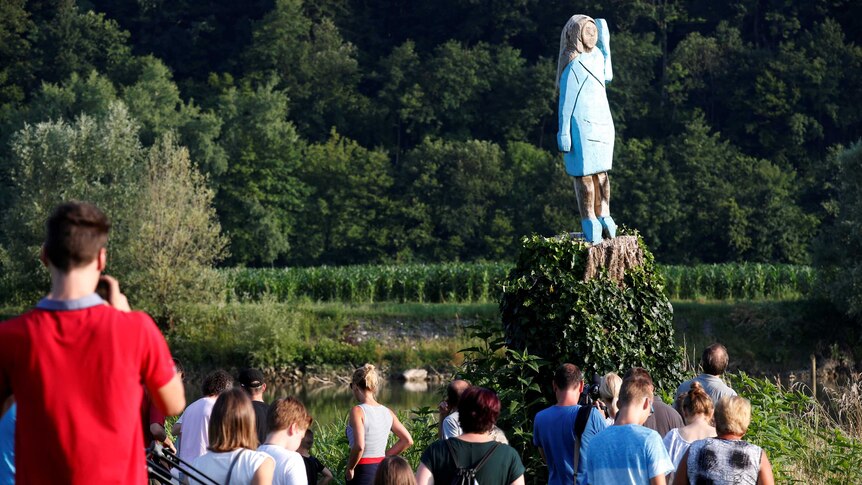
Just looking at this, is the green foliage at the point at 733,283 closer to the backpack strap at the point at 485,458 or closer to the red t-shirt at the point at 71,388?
the backpack strap at the point at 485,458

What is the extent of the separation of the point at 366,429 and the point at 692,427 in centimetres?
216

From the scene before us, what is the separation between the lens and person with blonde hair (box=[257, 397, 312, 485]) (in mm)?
6004

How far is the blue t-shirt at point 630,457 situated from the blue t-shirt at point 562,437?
82 cm

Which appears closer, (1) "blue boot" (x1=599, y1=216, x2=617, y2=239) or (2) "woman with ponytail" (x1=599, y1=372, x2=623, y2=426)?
(2) "woman with ponytail" (x1=599, y1=372, x2=623, y2=426)

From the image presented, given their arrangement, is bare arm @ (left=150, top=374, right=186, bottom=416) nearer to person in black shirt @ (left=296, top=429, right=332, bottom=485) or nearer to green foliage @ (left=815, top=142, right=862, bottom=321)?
person in black shirt @ (left=296, top=429, right=332, bottom=485)

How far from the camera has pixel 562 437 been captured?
687 cm

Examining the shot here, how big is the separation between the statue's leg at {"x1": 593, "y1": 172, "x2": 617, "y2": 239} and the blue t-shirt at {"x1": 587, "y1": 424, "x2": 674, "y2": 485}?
18.6 ft

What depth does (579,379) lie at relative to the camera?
22.9 feet

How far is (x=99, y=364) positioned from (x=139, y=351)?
13 cm

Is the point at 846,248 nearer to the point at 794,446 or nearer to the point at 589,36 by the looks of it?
the point at 589,36

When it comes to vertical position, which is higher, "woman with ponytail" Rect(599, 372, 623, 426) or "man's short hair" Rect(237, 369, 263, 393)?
"woman with ponytail" Rect(599, 372, 623, 426)

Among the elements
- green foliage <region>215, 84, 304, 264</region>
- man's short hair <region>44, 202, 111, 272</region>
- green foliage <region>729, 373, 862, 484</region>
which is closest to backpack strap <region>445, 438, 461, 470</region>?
man's short hair <region>44, 202, 111, 272</region>

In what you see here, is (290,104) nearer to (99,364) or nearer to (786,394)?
(786,394)

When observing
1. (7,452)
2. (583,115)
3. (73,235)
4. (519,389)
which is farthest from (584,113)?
(73,235)
